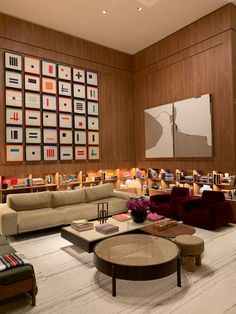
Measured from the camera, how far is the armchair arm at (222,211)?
4.91 m

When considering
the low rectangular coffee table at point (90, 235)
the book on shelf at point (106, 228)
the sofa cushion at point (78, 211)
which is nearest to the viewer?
the low rectangular coffee table at point (90, 235)

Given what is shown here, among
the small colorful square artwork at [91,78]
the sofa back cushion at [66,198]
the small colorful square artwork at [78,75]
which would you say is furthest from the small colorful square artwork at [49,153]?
the small colorful square artwork at [91,78]

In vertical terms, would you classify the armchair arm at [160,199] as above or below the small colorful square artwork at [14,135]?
below

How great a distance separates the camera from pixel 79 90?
704cm

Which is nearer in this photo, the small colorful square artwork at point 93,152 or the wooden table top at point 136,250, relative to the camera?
A: the wooden table top at point 136,250

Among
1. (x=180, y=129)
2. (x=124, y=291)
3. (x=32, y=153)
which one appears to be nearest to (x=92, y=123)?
(x=32, y=153)

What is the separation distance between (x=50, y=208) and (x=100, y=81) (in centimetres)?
409

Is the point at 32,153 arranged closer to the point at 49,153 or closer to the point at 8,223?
the point at 49,153

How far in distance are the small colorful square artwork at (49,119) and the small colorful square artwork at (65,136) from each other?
0.29m

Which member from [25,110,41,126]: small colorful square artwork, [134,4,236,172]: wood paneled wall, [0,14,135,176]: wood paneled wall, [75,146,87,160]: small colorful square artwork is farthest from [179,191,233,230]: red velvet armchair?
[25,110,41,126]: small colorful square artwork

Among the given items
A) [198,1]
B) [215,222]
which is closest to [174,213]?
[215,222]

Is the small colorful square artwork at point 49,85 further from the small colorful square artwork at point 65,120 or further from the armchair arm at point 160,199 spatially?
the armchair arm at point 160,199

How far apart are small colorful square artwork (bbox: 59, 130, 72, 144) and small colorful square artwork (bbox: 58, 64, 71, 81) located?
57.0 inches

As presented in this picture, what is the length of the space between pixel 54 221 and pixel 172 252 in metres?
2.74
